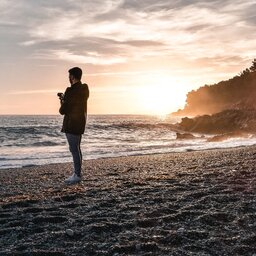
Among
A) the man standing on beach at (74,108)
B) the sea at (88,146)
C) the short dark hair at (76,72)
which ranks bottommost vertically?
the sea at (88,146)

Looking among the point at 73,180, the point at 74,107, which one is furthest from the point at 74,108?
the point at 73,180

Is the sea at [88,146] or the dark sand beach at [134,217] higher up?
the dark sand beach at [134,217]

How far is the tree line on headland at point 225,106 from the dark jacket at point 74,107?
30.0 meters

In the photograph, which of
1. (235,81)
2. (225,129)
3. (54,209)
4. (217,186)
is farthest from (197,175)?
(235,81)

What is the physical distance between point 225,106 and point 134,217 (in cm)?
10821

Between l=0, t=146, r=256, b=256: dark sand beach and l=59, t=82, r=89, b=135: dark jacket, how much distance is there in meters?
1.25

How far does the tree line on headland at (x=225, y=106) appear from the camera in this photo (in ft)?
156

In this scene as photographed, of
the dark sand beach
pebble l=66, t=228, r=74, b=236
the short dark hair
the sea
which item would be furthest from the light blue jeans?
the sea

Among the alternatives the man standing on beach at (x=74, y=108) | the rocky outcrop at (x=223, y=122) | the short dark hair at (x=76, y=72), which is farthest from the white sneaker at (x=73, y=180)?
the rocky outcrop at (x=223, y=122)

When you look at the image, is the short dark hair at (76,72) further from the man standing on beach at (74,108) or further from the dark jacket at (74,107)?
the dark jacket at (74,107)

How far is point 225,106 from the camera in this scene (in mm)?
110062

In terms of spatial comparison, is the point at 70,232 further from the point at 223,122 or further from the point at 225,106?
the point at 225,106

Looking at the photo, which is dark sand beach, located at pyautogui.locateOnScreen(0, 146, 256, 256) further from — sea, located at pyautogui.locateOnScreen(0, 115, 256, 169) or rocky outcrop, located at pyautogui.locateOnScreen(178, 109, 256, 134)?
rocky outcrop, located at pyautogui.locateOnScreen(178, 109, 256, 134)

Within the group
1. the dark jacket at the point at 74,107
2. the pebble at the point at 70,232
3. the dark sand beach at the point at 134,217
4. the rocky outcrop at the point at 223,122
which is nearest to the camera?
the dark sand beach at the point at 134,217
